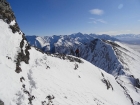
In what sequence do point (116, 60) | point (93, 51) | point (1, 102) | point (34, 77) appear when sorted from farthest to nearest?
point (93, 51) < point (116, 60) < point (34, 77) < point (1, 102)

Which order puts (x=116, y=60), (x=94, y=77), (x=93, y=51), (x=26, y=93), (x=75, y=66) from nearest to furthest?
(x=26, y=93), (x=75, y=66), (x=94, y=77), (x=116, y=60), (x=93, y=51)

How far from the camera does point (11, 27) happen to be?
21.1 meters

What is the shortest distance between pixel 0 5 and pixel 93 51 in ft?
435

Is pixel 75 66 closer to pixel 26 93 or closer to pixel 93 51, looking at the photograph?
pixel 26 93

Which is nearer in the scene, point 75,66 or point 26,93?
point 26,93

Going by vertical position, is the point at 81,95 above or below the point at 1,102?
below

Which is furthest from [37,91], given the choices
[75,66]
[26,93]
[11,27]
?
[75,66]

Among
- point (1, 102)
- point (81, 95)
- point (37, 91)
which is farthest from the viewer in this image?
point (81, 95)

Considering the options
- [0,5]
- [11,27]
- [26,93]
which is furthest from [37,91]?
[0,5]

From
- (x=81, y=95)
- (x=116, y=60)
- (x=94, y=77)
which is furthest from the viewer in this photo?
(x=116, y=60)

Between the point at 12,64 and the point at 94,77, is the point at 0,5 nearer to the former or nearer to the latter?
the point at 12,64

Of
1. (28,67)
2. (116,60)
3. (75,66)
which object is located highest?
(28,67)

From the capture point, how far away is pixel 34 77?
63.8ft

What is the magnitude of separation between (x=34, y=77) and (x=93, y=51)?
437 ft
